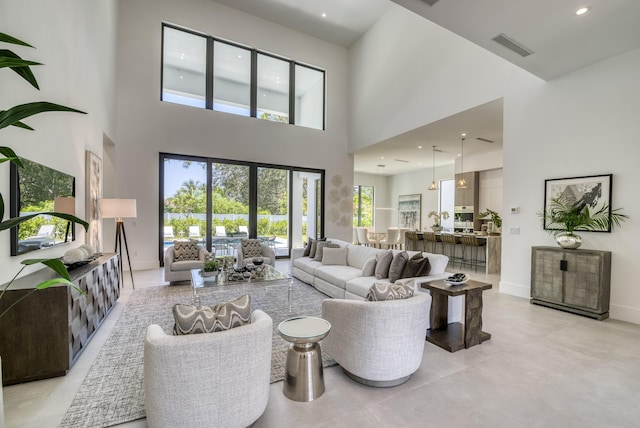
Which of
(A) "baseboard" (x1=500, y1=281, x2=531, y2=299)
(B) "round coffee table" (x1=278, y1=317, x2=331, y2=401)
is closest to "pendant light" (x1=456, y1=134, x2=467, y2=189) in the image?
(A) "baseboard" (x1=500, y1=281, x2=531, y2=299)

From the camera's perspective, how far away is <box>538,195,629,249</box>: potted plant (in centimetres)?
399

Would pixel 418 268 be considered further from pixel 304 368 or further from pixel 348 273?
pixel 304 368

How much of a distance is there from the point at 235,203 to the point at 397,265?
519 cm

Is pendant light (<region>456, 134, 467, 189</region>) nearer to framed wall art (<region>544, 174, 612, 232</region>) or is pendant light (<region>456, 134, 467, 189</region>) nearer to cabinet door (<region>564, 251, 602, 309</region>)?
framed wall art (<region>544, 174, 612, 232</region>)

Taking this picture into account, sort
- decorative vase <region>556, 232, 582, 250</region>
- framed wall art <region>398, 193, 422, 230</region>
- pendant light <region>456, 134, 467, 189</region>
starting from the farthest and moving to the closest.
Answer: framed wall art <region>398, 193, 422, 230</region>, pendant light <region>456, 134, 467, 189</region>, decorative vase <region>556, 232, 582, 250</region>

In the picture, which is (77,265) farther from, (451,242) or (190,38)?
(451,242)

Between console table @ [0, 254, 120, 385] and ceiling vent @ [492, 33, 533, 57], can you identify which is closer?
console table @ [0, 254, 120, 385]

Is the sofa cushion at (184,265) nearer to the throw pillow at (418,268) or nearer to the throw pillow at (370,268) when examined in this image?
the throw pillow at (370,268)

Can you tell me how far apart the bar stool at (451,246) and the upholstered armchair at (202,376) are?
269 inches

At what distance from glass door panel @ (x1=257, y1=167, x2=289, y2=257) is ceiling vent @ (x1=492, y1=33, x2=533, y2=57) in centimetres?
593

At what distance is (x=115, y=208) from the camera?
475 cm

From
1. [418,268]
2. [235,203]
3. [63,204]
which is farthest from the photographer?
[235,203]

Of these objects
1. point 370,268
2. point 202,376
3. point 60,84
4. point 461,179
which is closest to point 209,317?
point 202,376

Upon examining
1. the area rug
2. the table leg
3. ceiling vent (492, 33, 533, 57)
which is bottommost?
the area rug
